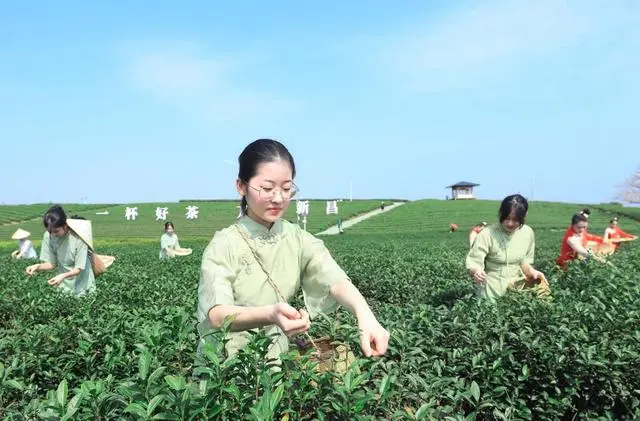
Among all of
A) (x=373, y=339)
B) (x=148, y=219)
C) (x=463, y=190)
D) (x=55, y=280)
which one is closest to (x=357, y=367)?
(x=373, y=339)

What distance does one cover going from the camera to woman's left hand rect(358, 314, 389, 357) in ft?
6.03

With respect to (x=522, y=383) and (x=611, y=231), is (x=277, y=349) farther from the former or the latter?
(x=611, y=231)

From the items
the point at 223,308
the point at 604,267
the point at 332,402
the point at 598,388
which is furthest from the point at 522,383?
the point at 604,267

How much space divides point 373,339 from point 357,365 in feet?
0.41

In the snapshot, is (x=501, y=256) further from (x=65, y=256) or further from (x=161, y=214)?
(x=161, y=214)

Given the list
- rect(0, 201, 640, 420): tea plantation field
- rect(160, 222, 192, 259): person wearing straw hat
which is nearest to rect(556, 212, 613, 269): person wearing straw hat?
rect(0, 201, 640, 420): tea plantation field

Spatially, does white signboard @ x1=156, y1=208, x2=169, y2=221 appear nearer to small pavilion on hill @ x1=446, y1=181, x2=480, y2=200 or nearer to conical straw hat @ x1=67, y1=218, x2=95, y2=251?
small pavilion on hill @ x1=446, y1=181, x2=480, y2=200

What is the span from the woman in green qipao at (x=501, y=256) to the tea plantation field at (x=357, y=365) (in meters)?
0.65

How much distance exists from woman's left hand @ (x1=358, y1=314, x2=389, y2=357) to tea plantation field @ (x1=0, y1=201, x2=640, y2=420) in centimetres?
10

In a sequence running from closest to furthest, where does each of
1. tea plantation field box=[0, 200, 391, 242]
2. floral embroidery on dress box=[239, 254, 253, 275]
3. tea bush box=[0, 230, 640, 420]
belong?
tea bush box=[0, 230, 640, 420] → floral embroidery on dress box=[239, 254, 253, 275] → tea plantation field box=[0, 200, 391, 242]

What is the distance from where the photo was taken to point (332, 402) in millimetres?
1774

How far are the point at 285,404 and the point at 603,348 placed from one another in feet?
7.38

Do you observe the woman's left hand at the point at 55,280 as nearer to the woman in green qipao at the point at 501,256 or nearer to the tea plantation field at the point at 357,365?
the tea plantation field at the point at 357,365

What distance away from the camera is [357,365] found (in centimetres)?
191
